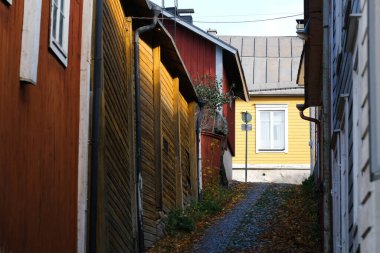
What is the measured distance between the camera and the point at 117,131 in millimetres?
10812

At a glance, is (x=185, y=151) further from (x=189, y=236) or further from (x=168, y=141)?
(x=189, y=236)

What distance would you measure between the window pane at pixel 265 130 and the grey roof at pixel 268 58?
1.49m

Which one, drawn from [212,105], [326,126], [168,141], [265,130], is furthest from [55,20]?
[265,130]

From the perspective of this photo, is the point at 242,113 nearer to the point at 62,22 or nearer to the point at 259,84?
the point at 259,84

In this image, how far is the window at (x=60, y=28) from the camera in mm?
7738

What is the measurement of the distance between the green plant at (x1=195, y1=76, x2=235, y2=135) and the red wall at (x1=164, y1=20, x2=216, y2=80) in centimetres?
74

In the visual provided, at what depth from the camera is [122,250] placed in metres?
10.7

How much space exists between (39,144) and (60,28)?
164 cm

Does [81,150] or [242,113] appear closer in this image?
[81,150]

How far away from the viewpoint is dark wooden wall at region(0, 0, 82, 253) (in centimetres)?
613

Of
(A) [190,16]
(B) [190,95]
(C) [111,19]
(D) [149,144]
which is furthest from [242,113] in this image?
(C) [111,19]

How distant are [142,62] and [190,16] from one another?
561 inches

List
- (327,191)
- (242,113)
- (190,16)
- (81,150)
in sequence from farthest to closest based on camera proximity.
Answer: (242,113) < (190,16) < (327,191) < (81,150)

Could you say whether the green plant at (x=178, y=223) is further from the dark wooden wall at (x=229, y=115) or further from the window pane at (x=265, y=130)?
the window pane at (x=265, y=130)
